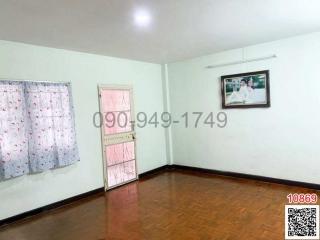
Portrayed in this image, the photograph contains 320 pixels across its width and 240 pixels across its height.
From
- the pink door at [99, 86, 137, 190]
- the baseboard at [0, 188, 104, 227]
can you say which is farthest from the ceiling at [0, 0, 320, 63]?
the baseboard at [0, 188, 104, 227]

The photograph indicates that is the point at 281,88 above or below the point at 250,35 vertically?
below

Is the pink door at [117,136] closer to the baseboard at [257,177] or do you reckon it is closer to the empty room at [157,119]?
the empty room at [157,119]

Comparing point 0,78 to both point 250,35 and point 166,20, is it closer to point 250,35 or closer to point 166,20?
Result: point 166,20

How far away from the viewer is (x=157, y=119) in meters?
5.62

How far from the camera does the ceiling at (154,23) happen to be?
2436mm

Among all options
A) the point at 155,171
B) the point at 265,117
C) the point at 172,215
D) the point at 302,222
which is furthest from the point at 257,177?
the point at 155,171

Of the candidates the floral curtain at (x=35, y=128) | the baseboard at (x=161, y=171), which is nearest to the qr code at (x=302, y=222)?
the baseboard at (x=161, y=171)

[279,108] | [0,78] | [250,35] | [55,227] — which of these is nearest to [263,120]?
[279,108]

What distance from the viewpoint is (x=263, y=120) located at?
434cm

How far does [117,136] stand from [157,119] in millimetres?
1241

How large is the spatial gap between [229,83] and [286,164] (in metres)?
1.78

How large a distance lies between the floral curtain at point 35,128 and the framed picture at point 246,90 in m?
2.91

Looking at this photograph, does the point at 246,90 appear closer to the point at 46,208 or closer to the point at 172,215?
the point at 172,215

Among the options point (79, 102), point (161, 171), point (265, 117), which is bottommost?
point (161, 171)
